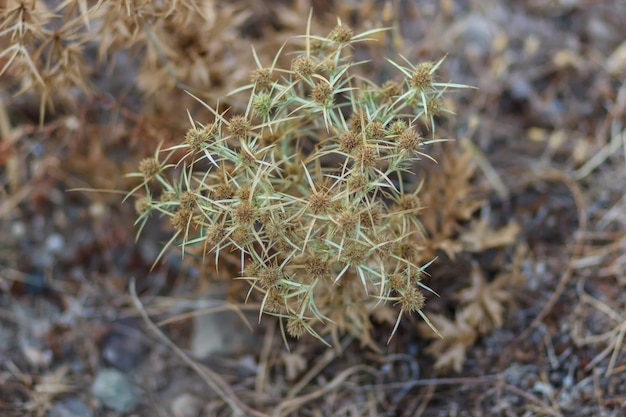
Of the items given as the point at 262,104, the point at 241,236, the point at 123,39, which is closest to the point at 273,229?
the point at 241,236

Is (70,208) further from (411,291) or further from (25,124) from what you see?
(411,291)

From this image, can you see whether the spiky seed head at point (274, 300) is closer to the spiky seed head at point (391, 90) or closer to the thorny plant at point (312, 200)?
the thorny plant at point (312, 200)

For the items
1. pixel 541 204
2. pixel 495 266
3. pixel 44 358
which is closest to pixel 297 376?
pixel 495 266

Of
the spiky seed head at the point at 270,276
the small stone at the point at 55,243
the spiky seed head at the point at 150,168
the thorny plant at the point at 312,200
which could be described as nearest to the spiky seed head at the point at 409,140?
the thorny plant at the point at 312,200

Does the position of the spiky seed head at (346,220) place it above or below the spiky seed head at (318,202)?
below

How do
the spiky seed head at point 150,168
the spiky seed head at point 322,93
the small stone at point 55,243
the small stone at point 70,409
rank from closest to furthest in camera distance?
the spiky seed head at point 322,93 → the spiky seed head at point 150,168 → the small stone at point 70,409 → the small stone at point 55,243

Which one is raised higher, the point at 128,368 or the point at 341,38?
the point at 341,38

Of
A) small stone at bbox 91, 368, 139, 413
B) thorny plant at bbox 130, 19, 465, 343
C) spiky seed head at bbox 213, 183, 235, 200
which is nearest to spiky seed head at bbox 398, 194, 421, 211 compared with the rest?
thorny plant at bbox 130, 19, 465, 343
